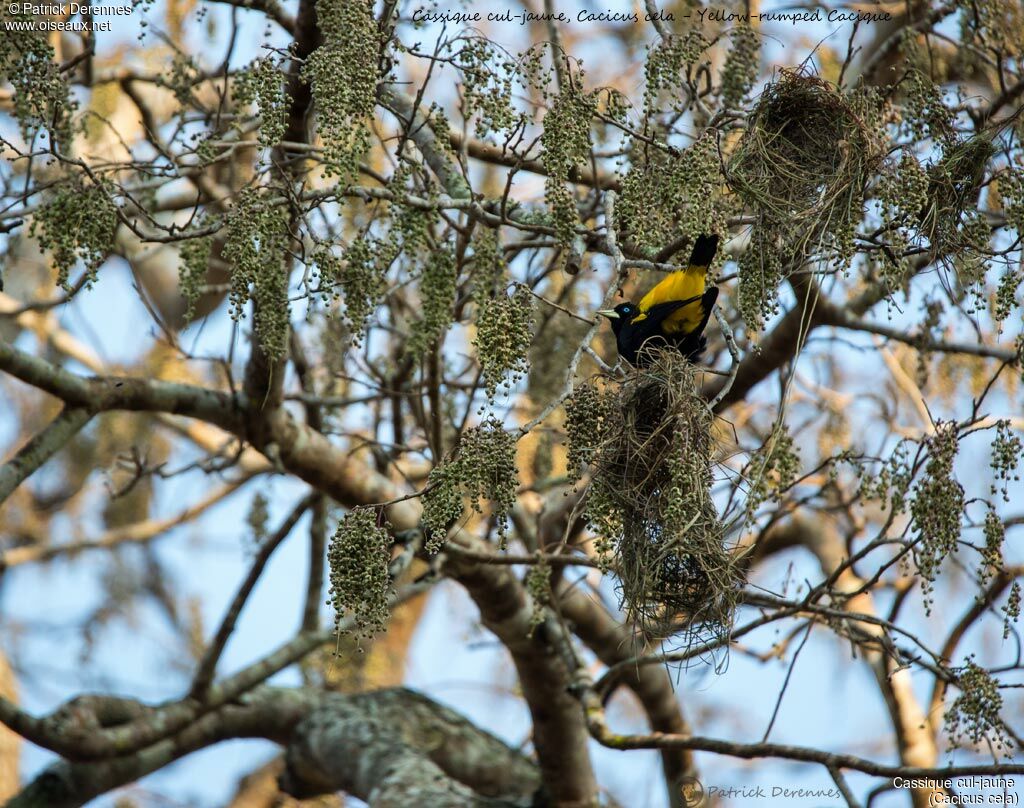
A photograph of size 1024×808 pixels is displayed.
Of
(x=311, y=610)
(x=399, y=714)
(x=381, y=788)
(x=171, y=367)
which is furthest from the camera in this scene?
(x=171, y=367)

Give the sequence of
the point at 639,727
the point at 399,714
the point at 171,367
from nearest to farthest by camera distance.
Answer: the point at 399,714 < the point at 171,367 < the point at 639,727

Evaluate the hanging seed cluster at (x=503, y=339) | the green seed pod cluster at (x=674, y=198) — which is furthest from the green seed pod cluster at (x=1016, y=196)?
the hanging seed cluster at (x=503, y=339)

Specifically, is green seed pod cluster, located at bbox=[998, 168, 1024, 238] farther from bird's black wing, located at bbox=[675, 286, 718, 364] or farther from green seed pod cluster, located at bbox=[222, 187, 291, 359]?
green seed pod cluster, located at bbox=[222, 187, 291, 359]

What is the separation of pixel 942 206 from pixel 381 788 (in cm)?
364

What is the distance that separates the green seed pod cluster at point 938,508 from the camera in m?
3.66

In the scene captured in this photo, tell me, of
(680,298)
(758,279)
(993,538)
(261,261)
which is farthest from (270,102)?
(993,538)

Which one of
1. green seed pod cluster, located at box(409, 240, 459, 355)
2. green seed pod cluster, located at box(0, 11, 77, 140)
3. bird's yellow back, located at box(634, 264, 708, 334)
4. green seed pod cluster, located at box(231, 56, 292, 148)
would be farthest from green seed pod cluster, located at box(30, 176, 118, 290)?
bird's yellow back, located at box(634, 264, 708, 334)

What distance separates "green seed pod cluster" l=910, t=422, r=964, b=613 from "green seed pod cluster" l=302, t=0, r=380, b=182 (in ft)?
6.59

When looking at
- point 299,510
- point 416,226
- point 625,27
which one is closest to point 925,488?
point 416,226

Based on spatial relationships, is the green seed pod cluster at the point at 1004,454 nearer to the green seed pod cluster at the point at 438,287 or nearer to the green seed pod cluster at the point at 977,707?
the green seed pod cluster at the point at 977,707

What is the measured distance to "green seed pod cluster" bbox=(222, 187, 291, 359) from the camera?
337cm

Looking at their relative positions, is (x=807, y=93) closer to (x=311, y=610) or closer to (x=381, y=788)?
(x=381, y=788)

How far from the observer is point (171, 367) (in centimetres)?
788

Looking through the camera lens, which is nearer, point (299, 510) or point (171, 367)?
point (299, 510)
